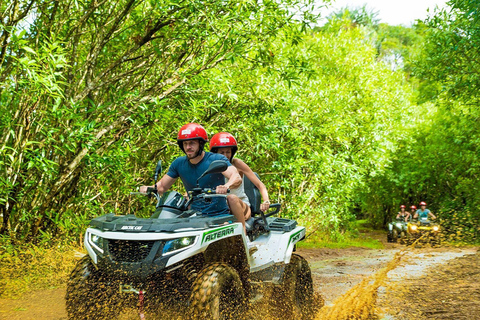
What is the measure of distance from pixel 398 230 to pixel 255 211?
16958mm

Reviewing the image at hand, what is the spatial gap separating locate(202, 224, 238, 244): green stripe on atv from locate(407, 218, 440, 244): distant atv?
55.6 feet

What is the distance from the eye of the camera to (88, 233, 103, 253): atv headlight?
4.19 meters

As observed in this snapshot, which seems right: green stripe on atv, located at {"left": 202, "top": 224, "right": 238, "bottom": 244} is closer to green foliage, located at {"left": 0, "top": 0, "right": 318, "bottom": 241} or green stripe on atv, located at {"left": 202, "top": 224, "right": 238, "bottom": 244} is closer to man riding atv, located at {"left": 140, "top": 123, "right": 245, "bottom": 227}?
man riding atv, located at {"left": 140, "top": 123, "right": 245, "bottom": 227}

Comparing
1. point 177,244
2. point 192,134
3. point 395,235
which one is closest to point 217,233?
point 177,244

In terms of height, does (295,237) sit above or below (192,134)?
below

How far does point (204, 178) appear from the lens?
16.7 feet

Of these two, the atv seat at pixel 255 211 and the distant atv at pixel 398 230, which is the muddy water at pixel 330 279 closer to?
the atv seat at pixel 255 211

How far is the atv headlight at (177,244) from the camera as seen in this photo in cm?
401

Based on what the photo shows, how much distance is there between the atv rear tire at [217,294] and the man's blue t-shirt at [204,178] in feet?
2.71

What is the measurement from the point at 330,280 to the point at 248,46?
14.4 ft

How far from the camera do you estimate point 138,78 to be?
1011 centimetres

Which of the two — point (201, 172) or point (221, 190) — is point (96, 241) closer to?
point (221, 190)

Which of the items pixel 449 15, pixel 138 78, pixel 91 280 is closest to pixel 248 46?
pixel 138 78

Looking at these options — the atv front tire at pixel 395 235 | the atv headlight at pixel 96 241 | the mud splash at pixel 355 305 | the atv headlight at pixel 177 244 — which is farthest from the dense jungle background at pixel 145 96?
the atv front tire at pixel 395 235
